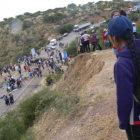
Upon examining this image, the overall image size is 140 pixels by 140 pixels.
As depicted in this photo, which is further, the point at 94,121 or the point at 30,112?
the point at 30,112

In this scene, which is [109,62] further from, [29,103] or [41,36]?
[41,36]

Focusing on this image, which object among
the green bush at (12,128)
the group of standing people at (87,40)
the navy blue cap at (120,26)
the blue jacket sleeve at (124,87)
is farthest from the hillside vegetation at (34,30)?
the blue jacket sleeve at (124,87)

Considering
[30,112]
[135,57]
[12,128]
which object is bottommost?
[30,112]

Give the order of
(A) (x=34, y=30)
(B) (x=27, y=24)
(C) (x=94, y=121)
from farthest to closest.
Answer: (B) (x=27, y=24) < (A) (x=34, y=30) < (C) (x=94, y=121)

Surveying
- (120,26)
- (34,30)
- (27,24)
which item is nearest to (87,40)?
(120,26)

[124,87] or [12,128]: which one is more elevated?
[124,87]

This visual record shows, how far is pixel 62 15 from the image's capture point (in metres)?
→ 66.5

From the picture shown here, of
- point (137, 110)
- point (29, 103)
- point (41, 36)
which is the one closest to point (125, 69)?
point (137, 110)

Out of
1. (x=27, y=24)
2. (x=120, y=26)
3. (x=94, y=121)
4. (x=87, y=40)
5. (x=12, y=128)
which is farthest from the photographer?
(x=27, y=24)

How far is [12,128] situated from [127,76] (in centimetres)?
807

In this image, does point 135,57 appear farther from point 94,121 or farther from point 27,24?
point 27,24

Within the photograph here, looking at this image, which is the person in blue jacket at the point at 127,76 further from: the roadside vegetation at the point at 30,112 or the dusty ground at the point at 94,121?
the roadside vegetation at the point at 30,112

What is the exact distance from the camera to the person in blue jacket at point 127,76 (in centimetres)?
162

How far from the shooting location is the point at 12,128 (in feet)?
28.2
